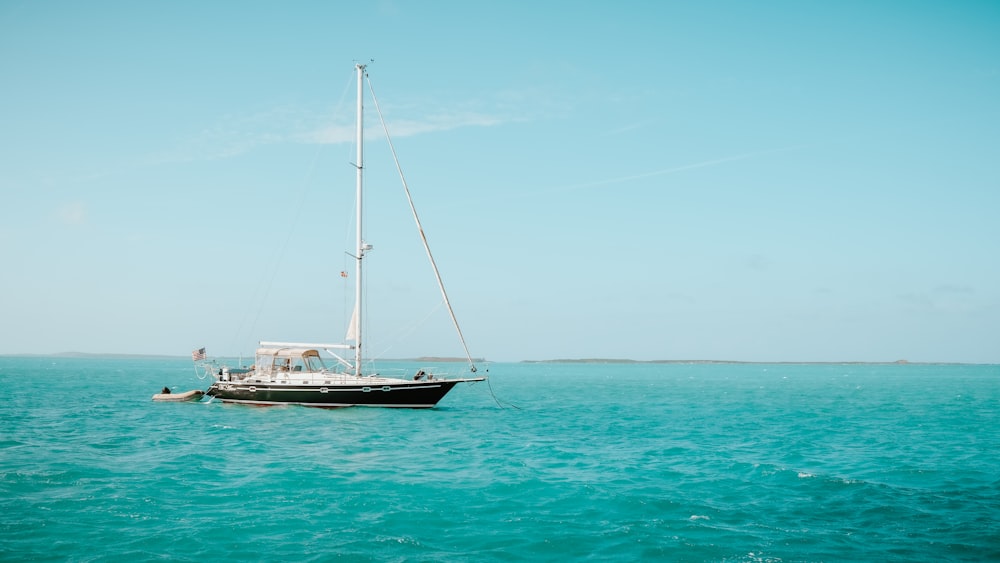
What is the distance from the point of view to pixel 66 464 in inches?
962

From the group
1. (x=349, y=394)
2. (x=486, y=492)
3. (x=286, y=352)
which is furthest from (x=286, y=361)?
(x=486, y=492)

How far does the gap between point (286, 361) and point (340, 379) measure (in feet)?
20.7

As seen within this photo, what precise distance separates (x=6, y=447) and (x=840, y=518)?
1266 inches

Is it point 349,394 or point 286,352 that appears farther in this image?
point 286,352

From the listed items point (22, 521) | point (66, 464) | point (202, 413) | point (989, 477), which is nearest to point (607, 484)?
point (989, 477)

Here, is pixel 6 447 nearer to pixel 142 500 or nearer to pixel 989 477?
pixel 142 500

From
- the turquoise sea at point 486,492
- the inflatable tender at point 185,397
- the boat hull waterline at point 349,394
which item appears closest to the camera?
the turquoise sea at point 486,492

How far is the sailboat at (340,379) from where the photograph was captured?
44438mm

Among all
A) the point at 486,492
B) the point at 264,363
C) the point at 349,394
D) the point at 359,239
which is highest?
the point at 359,239

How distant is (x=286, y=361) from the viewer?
4825cm

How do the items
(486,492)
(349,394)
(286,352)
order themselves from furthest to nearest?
1. (286,352)
2. (349,394)
3. (486,492)

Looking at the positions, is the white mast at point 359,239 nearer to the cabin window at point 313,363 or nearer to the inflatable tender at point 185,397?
the cabin window at point 313,363

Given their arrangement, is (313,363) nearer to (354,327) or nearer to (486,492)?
(354,327)

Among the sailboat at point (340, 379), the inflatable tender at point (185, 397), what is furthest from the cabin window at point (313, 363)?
the inflatable tender at point (185, 397)
